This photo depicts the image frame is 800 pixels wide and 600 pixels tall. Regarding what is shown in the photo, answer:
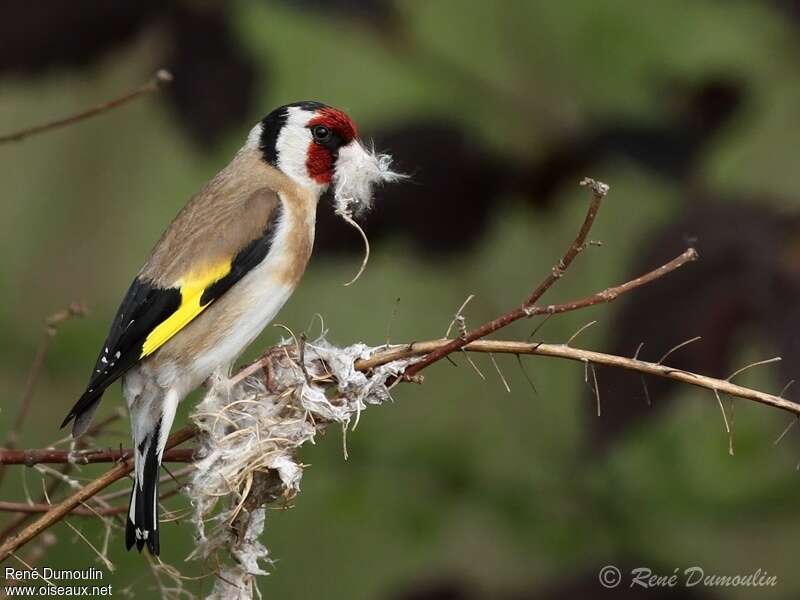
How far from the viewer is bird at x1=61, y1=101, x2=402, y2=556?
107 inches

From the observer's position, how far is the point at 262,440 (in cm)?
216

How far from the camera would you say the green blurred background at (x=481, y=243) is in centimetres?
281

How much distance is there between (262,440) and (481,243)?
3.62 feet

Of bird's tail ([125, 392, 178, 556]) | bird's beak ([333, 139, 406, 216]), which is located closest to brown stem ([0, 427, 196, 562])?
bird's tail ([125, 392, 178, 556])

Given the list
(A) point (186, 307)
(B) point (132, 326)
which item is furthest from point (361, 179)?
(B) point (132, 326)

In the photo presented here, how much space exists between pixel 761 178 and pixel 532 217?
110 cm

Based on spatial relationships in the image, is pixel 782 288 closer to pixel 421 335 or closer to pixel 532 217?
pixel 532 217

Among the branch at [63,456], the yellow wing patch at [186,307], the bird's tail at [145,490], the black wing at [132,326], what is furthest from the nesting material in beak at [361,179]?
the branch at [63,456]

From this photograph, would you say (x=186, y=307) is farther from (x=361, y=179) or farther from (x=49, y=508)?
(x=49, y=508)

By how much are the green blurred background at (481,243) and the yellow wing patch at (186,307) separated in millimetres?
248

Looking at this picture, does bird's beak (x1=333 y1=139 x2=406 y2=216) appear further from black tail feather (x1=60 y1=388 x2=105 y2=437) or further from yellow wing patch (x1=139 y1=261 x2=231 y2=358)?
black tail feather (x1=60 y1=388 x2=105 y2=437)

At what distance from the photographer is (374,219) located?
2.98m
